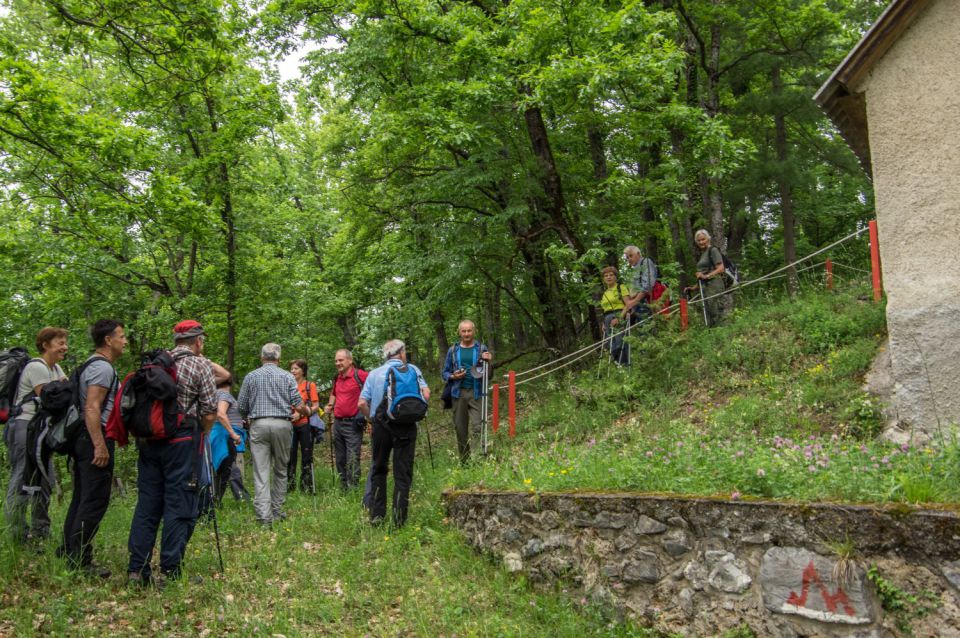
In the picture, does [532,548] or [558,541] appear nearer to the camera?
[558,541]

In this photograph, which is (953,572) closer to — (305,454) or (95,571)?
(95,571)

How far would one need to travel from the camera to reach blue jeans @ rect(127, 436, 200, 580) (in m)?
5.00

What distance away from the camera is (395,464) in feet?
21.9

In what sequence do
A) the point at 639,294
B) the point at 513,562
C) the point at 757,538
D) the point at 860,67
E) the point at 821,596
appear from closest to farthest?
the point at 821,596, the point at 757,538, the point at 513,562, the point at 860,67, the point at 639,294

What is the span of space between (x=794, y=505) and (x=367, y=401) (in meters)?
4.14

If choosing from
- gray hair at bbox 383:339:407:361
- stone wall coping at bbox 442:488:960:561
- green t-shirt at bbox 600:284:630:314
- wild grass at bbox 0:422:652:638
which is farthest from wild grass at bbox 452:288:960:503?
gray hair at bbox 383:339:407:361

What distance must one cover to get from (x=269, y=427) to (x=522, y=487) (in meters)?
2.98

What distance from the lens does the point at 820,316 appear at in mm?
9055

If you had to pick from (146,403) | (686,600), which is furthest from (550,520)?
(146,403)

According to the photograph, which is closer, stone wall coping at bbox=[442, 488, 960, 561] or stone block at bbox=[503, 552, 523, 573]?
stone wall coping at bbox=[442, 488, 960, 561]

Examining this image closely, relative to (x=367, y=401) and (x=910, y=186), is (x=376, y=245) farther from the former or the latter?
(x=910, y=186)

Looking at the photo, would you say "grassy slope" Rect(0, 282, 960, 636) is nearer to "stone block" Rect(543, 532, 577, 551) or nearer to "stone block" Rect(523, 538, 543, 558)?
"stone block" Rect(523, 538, 543, 558)

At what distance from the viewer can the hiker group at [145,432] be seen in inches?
195

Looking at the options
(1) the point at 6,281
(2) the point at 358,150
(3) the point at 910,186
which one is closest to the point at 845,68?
(3) the point at 910,186
